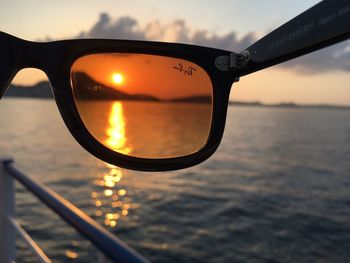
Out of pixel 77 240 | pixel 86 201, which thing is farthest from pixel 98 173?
pixel 77 240

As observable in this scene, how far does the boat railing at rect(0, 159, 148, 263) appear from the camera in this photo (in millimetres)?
1186

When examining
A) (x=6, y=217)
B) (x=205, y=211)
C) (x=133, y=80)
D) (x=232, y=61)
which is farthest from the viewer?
(x=205, y=211)

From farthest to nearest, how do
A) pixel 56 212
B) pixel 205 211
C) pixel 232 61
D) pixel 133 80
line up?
pixel 205 211
pixel 56 212
pixel 133 80
pixel 232 61

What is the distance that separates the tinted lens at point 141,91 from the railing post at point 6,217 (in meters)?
2.02

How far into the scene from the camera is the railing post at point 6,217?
8.26 ft

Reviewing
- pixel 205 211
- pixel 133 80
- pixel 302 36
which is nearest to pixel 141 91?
pixel 133 80

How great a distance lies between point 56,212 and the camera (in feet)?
5.30

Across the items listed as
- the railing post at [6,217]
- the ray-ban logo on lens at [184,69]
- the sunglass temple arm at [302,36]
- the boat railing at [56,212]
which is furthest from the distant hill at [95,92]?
the railing post at [6,217]

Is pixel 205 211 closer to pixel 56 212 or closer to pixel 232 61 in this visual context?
pixel 56 212

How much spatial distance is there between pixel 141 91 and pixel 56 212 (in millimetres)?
1093

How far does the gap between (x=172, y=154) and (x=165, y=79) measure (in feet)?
0.43

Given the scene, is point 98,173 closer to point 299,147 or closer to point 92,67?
point 92,67

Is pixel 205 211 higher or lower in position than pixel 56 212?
lower

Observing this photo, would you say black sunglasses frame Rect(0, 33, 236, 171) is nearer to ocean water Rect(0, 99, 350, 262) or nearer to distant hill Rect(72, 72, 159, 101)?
distant hill Rect(72, 72, 159, 101)
